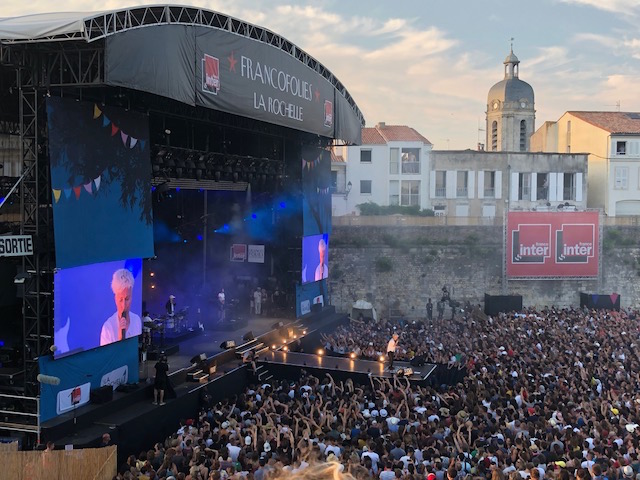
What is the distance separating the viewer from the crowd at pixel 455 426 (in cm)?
898

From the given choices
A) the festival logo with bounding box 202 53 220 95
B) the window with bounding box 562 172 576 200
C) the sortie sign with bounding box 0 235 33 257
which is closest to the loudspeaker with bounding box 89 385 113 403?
the sortie sign with bounding box 0 235 33 257

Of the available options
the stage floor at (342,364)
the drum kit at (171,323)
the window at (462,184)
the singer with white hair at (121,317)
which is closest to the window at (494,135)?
the window at (462,184)

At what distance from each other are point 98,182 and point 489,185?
27.9 metres

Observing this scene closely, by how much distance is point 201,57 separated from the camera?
48.6ft

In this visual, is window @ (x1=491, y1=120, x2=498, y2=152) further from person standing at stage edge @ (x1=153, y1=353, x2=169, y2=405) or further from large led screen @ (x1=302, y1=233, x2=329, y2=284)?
person standing at stage edge @ (x1=153, y1=353, x2=169, y2=405)

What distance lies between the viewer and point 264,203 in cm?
2309

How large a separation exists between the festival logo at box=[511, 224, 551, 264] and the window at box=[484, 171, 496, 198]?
318 inches

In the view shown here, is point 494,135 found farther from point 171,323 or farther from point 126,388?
point 126,388

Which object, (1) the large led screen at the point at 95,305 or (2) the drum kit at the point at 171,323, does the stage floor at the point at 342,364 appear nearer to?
(2) the drum kit at the point at 171,323

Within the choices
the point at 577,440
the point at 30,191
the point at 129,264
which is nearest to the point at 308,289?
the point at 129,264

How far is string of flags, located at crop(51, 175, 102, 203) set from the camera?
12.1m

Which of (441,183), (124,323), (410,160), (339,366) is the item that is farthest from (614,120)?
(124,323)

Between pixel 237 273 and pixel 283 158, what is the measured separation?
4303 millimetres

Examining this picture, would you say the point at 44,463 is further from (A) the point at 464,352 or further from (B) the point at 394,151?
(B) the point at 394,151
